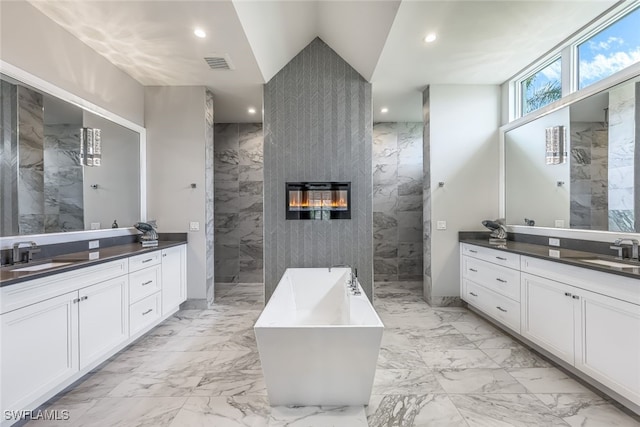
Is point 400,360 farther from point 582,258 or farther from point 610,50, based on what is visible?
point 610,50

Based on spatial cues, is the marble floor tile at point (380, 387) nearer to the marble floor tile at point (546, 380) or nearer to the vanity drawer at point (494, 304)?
the marble floor tile at point (546, 380)

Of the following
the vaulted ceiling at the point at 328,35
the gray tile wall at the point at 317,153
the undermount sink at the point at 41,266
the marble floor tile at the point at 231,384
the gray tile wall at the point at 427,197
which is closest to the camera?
the undermount sink at the point at 41,266

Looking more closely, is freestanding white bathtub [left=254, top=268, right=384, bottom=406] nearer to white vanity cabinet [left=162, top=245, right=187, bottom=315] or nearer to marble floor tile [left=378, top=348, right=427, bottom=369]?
marble floor tile [left=378, top=348, right=427, bottom=369]

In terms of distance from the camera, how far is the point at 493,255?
10.8 feet

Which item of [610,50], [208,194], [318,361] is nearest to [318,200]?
[208,194]

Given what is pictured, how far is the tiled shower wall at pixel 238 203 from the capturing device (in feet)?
17.7

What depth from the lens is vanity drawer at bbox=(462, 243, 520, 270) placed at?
9.65ft

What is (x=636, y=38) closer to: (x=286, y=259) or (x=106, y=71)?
(x=286, y=259)

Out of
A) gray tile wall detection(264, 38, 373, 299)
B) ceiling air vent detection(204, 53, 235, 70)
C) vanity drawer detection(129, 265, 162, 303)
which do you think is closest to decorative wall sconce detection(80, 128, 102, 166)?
vanity drawer detection(129, 265, 162, 303)

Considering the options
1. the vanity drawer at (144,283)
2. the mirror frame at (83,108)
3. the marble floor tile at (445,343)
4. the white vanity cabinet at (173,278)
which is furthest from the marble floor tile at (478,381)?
the mirror frame at (83,108)

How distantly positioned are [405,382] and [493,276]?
173cm

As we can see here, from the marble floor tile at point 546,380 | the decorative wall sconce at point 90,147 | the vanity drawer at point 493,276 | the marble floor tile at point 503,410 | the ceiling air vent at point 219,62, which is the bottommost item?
the marble floor tile at point 503,410

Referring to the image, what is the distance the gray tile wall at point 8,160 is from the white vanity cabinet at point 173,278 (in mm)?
1342

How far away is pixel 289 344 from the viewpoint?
1837 mm
